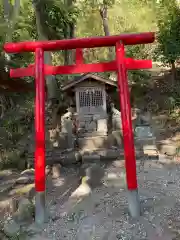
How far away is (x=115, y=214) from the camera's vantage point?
5.90 m

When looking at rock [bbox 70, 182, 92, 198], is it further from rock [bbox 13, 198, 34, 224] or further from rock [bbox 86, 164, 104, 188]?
rock [bbox 13, 198, 34, 224]

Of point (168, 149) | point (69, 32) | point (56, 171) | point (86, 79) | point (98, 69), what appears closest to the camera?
point (98, 69)

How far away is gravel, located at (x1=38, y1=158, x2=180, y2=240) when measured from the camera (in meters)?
5.18

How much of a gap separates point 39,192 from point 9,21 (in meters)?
9.50

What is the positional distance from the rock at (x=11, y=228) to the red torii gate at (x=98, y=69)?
0.40 metres

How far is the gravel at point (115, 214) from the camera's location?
518cm

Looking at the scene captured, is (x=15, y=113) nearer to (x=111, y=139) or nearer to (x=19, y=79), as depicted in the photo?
(x=19, y=79)

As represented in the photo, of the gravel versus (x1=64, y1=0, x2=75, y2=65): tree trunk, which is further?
(x1=64, y1=0, x2=75, y2=65): tree trunk

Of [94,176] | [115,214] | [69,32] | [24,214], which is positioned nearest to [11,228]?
[24,214]

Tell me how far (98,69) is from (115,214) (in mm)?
2825

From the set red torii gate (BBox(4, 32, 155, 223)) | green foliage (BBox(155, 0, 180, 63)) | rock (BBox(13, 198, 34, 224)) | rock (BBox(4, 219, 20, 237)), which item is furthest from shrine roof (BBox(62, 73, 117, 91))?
rock (BBox(4, 219, 20, 237))

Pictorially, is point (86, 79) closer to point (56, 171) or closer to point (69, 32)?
point (56, 171)

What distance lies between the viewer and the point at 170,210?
587cm

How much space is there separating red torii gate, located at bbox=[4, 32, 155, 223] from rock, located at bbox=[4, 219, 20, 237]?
0.40 m
